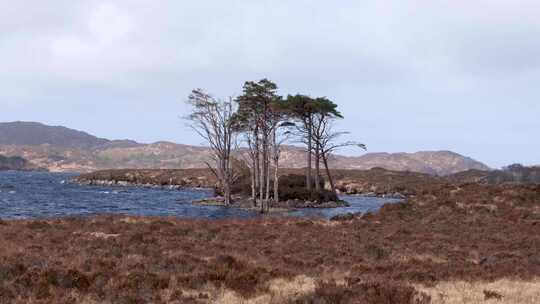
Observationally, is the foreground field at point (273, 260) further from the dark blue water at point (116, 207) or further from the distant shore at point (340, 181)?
the distant shore at point (340, 181)

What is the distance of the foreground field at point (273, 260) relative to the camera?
39.3 feet

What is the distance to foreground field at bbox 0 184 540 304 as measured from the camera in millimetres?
11977

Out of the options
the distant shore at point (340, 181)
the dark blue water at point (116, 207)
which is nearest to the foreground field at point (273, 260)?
the dark blue water at point (116, 207)

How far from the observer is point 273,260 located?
1791 centimetres

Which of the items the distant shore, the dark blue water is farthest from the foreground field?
the distant shore

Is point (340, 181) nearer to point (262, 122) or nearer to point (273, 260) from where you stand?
point (262, 122)

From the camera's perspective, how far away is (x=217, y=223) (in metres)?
31.0

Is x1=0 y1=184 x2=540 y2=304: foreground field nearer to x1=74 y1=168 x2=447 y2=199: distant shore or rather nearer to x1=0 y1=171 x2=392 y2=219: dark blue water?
x1=0 y1=171 x2=392 y2=219: dark blue water

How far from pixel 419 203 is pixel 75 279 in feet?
104

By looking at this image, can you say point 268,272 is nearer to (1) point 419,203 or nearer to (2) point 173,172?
(1) point 419,203

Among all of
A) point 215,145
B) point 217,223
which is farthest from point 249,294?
point 215,145

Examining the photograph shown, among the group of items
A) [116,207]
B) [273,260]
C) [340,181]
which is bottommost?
[116,207]

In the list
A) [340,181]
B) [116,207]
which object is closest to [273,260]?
[116,207]

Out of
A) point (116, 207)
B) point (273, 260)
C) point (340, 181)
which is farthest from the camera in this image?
point (340, 181)
